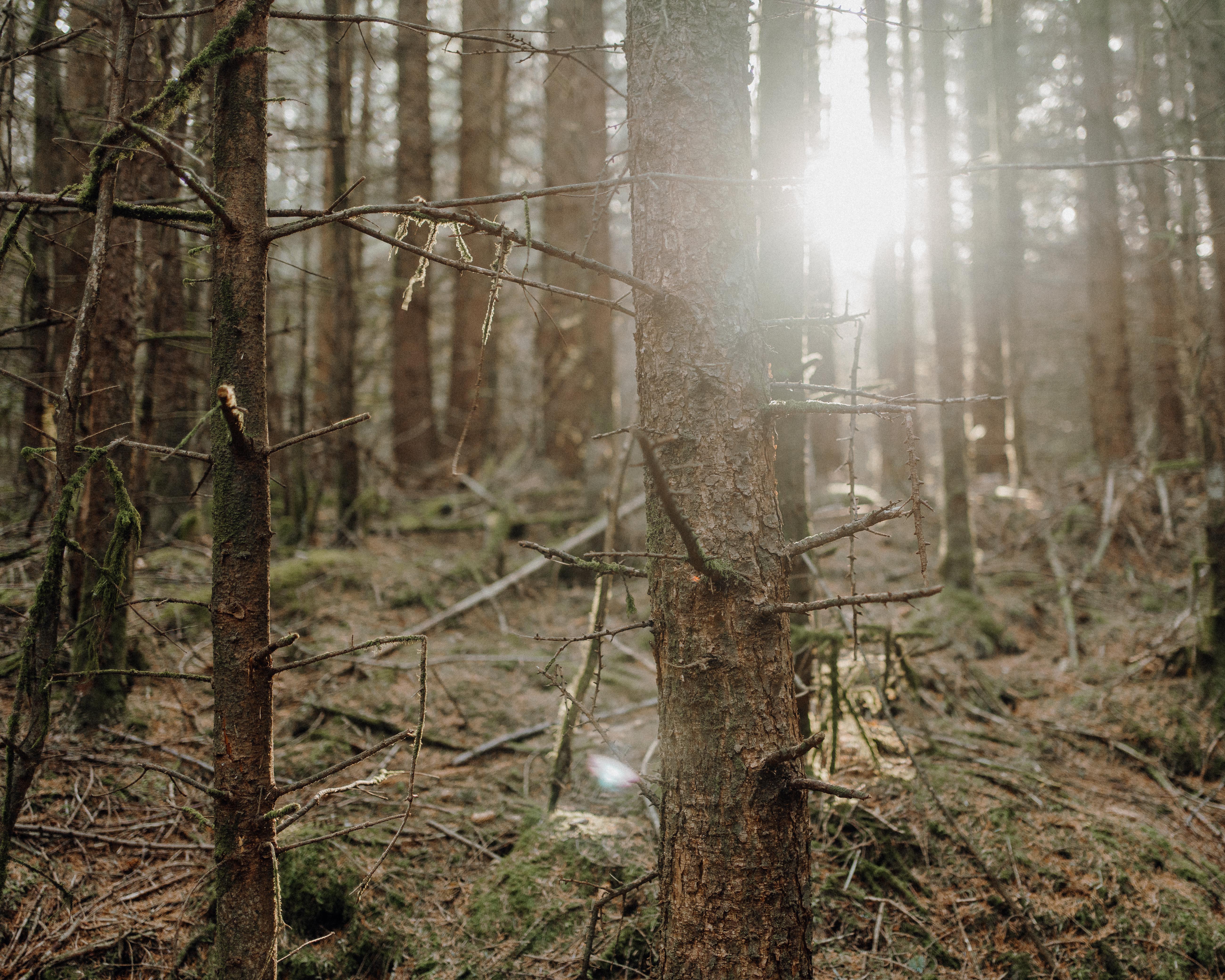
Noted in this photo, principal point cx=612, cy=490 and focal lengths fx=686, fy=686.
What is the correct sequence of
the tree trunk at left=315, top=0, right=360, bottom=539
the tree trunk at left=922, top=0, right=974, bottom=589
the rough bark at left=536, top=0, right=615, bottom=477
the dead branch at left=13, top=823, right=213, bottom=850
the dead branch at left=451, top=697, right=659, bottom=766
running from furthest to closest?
1. the rough bark at left=536, top=0, right=615, bottom=477
2. the tree trunk at left=922, top=0, right=974, bottom=589
3. the tree trunk at left=315, top=0, right=360, bottom=539
4. the dead branch at left=451, top=697, right=659, bottom=766
5. the dead branch at left=13, top=823, right=213, bottom=850

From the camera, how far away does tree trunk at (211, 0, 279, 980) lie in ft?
7.39


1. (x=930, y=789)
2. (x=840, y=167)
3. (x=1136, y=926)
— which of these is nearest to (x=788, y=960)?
(x=930, y=789)

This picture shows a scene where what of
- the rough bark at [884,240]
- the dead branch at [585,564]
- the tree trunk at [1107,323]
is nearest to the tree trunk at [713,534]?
the dead branch at [585,564]

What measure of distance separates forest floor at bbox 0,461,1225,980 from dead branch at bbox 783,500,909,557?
3.86 ft

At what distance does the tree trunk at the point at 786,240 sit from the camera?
3.95 meters

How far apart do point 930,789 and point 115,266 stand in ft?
17.4

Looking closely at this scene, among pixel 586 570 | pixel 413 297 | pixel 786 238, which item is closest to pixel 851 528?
pixel 786 238

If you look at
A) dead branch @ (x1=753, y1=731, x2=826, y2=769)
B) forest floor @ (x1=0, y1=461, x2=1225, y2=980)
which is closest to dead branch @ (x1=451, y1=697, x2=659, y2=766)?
forest floor @ (x1=0, y1=461, x2=1225, y2=980)

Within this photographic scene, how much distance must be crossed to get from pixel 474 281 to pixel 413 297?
1058mm

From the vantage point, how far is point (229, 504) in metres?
2.26

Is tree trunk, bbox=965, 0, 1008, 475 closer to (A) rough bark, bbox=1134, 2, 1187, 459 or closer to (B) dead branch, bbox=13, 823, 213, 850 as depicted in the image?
(A) rough bark, bbox=1134, 2, 1187, 459

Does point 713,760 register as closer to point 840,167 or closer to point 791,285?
point 791,285

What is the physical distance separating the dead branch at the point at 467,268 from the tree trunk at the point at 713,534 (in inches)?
11.1

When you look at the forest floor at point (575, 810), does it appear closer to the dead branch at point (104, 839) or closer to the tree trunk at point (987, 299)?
the dead branch at point (104, 839)
